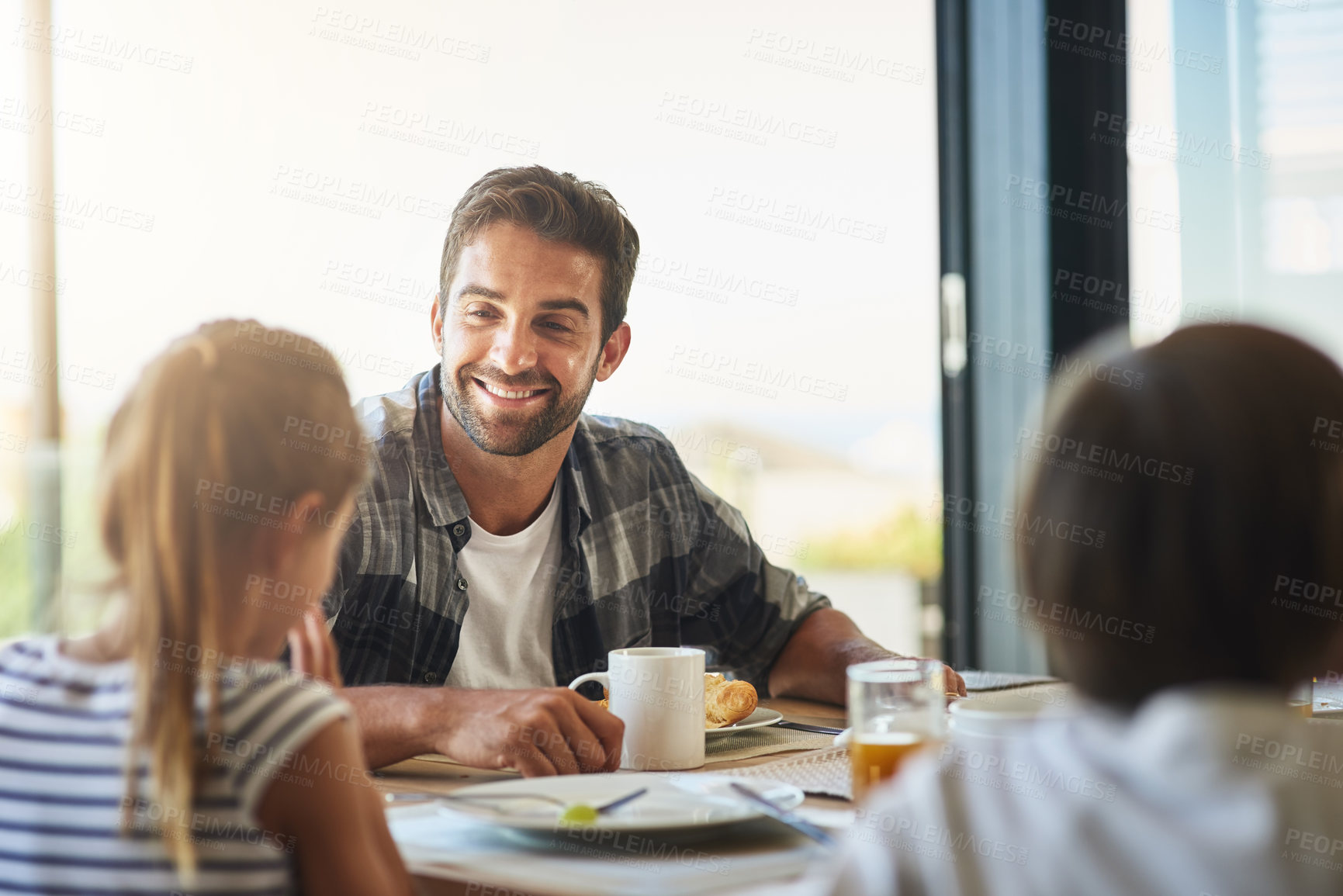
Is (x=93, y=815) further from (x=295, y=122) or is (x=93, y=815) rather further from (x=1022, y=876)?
(x=295, y=122)

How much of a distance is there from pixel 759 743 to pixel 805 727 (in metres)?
0.10

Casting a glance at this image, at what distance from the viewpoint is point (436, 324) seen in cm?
176

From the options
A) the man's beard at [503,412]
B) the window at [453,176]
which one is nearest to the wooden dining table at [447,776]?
the man's beard at [503,412]

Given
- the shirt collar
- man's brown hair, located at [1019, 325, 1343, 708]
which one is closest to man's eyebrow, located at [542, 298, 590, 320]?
the shirt collar

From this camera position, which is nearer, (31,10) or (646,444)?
(646,444)

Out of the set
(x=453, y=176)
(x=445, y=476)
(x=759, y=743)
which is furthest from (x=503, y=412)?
(x=453, y=176)

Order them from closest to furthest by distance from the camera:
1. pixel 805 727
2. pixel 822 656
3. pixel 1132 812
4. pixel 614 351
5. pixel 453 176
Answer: pixel 1132 812 → pixel 805 727 → pixel 822 656 → pixel 614 351 → pixel 453 176

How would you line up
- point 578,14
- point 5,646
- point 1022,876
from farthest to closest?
point 578,14 → point 5,646 → point 1022,876

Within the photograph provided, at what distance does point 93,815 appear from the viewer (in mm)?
665

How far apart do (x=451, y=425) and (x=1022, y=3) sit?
177 centimetres

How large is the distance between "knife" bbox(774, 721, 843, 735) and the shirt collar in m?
0.51

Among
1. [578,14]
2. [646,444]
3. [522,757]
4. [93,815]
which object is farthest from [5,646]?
[578,14]

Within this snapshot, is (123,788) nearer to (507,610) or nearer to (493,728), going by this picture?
(493,728)

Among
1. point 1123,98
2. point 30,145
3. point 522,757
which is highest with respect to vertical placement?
point 1123,98
